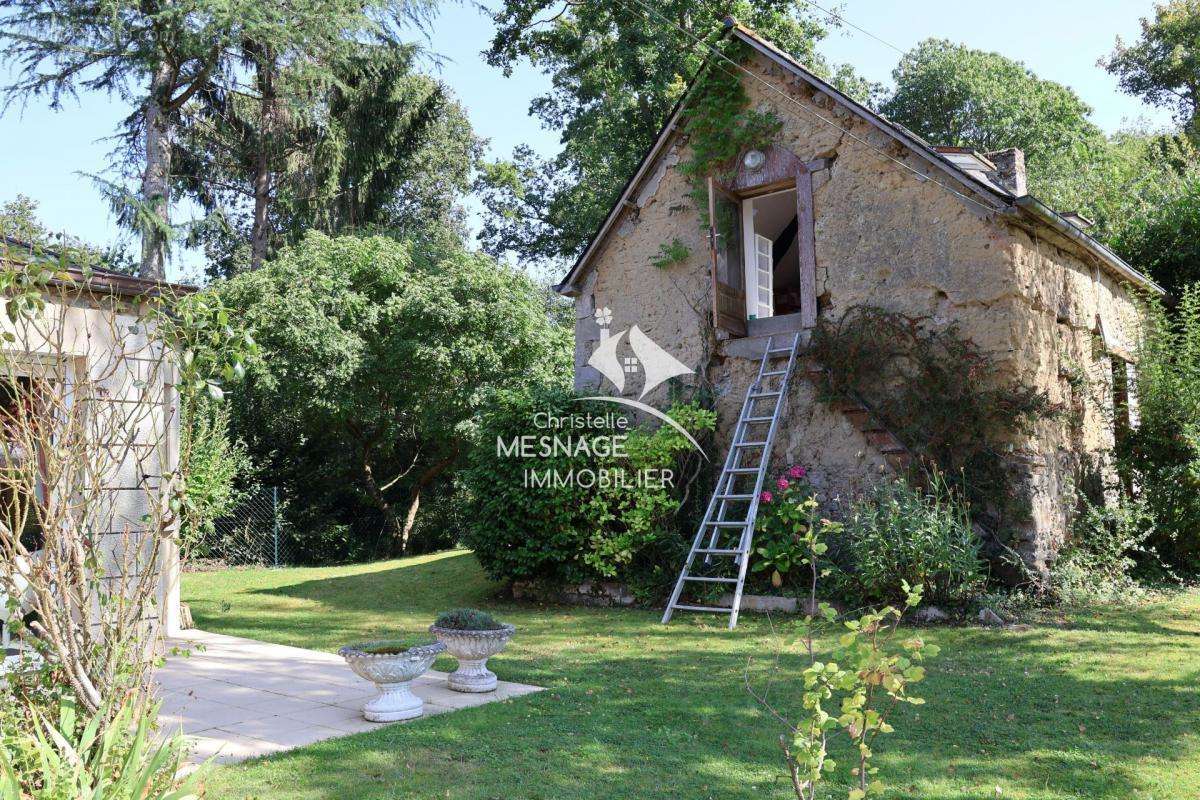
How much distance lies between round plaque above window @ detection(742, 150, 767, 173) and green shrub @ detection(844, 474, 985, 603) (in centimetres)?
414

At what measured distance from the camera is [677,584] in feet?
26.7

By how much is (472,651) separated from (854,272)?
5854 millimetres

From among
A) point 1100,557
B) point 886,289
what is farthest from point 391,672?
point 1100,557

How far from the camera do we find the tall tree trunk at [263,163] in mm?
18516

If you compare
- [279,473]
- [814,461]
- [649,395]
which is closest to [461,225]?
[279,473]

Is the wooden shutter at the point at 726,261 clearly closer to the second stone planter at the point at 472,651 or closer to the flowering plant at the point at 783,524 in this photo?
the flowering plant at the point at 783,524

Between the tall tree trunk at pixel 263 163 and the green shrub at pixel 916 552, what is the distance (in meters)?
15.1

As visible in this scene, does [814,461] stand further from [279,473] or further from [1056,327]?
[279,473]

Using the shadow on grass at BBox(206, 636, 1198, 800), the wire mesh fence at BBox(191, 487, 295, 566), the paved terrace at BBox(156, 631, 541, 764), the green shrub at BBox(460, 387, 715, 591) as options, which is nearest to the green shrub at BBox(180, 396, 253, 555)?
the wire mesh fence at BBox(191, 487, 295, 566)

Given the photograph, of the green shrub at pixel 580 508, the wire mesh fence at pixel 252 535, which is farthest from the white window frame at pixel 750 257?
the wire mesh fence at pixel 252 535

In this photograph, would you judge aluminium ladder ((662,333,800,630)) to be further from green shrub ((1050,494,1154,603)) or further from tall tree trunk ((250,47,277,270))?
tall tree trunk ((250,47,277,270))

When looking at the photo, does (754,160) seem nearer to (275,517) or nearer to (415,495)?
(415,495)

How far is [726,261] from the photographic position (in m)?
9.90

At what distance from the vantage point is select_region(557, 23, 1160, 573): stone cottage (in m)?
8.28
